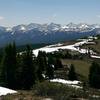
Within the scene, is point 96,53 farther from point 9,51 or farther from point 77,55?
point 9,51

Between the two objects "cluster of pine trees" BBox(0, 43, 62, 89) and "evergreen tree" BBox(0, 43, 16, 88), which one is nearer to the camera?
"cluster of pine trees" BBox(0, 43, 62, 89)

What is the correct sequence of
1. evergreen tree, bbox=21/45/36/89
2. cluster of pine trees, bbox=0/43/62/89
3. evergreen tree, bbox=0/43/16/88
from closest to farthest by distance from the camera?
evergreen tree, bbox=21/45/36/89 → cluster of pine trees, bbox=0/43/62/89 → evergreen tree, bbox=0/43/16/88

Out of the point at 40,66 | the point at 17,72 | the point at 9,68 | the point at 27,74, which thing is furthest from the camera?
the point at 40,66

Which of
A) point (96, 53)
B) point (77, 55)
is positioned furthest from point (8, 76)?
Result: point (96, 53)

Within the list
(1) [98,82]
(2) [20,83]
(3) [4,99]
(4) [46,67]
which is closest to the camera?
(3) [4,99]

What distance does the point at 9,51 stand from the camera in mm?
63250

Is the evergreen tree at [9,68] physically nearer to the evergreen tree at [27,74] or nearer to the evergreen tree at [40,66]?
the evergreen tree at [27,74]

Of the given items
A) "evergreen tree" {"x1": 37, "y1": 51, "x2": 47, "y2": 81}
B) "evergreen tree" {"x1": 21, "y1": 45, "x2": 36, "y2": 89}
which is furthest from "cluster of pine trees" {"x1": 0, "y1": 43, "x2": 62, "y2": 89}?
"evergreen tree" {"x1": 37, "y1": 51, "x2": 47, "y2": 81}

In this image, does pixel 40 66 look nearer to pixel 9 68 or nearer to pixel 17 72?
pixel 9 68

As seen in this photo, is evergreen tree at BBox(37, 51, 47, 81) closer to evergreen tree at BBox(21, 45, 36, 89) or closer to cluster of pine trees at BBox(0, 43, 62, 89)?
cluster of pine trees at BBox(0, 43, 62, 89)

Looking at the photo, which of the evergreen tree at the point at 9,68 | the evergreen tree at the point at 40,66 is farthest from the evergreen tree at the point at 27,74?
the evergreen tree at the point at 40,66

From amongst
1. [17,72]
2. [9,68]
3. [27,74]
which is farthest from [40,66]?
[27,74]

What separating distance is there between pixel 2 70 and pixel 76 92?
30459 mm

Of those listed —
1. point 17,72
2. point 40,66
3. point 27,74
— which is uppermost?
point 17,72
